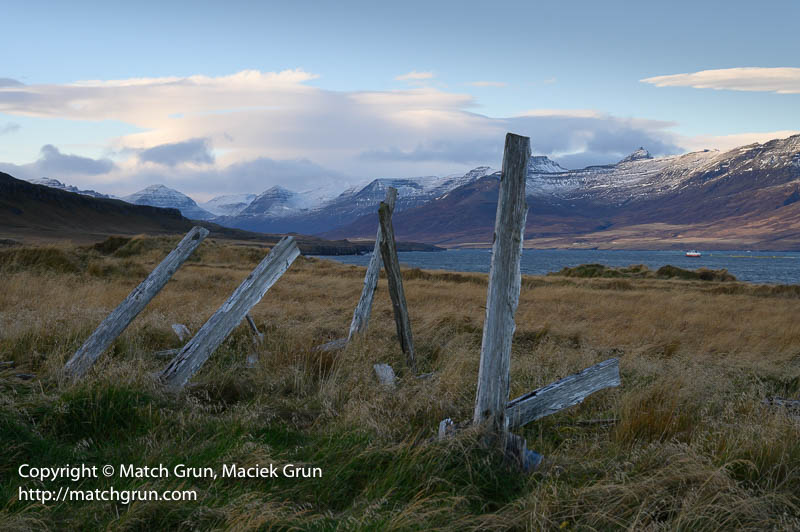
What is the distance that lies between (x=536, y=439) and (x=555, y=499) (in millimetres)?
1460

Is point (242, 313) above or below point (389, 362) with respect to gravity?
above

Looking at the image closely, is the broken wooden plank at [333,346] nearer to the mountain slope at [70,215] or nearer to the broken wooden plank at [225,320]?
the broken wooden plank at [225,320]

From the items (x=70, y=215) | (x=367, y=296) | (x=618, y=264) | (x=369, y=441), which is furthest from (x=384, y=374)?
(x=70, y=215)

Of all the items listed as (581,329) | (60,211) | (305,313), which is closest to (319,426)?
(305,313)

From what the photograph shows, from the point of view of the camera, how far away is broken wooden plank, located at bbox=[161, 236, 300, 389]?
18.1ft

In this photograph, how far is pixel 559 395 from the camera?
185 inches

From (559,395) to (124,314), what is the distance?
4.72 m

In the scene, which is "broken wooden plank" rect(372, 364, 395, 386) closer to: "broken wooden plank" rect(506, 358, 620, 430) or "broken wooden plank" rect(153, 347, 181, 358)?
"broken wooden plank" rect(506, 358, 620, 430)

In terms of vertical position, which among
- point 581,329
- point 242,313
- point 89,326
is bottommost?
point 581,329

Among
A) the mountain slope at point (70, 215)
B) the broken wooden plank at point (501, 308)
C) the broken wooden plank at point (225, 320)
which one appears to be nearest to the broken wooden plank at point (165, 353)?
the broken wooden plank at point (225, 320)

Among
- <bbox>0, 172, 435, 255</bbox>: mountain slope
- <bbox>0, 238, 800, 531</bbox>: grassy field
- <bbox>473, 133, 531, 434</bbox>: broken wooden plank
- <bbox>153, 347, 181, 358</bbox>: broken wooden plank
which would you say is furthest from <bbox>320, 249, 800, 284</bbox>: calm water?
<bbox>473, 133, 531, 434</bbox>: broken wooden plank

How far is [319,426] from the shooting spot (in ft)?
15.7

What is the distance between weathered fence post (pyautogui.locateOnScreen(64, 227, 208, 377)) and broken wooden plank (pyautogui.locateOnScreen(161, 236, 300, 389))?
0.87 meters

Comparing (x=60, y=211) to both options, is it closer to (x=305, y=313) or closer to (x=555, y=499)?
(x=305, y=313)
